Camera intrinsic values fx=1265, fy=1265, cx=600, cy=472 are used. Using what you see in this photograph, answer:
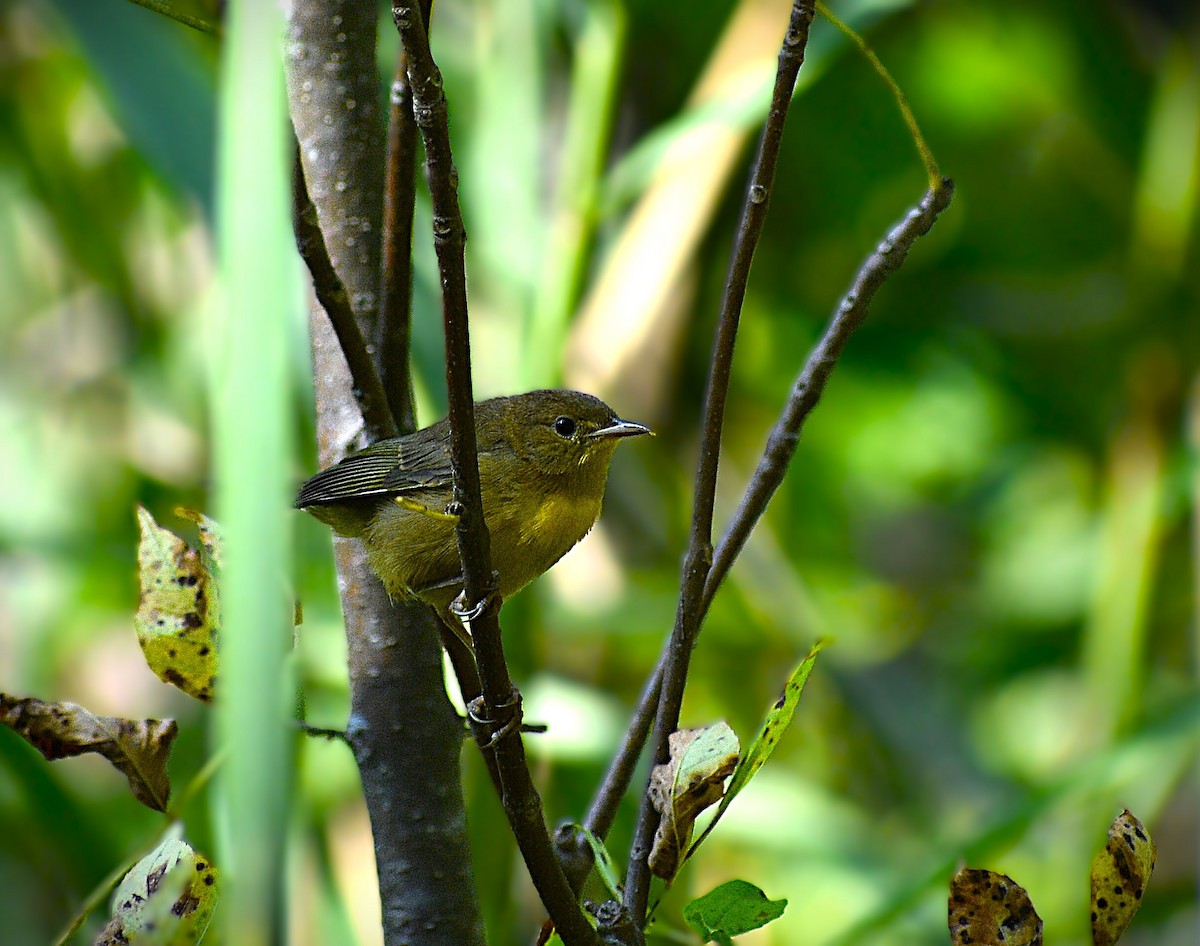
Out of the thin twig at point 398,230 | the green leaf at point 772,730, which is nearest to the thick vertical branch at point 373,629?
the thin twig at point 398,230

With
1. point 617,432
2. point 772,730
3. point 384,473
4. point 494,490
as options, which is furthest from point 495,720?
point 617,432

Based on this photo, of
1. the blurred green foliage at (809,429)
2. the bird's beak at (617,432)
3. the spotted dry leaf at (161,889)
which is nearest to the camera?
the spotted dry leaf at (161,889)

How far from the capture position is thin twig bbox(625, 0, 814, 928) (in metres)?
1.20

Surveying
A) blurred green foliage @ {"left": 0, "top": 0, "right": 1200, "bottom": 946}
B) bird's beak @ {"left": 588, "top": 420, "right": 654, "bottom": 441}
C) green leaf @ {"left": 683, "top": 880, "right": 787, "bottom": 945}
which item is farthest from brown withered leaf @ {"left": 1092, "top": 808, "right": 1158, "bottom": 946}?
bird's beak @ {"left": 588, "top": 420, "right": 654, "bottom": 441}

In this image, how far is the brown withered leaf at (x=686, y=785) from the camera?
1085 mm

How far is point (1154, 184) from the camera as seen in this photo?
364 cm

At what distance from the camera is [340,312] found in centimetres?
144

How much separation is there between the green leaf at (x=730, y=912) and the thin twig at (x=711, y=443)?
0.43ft

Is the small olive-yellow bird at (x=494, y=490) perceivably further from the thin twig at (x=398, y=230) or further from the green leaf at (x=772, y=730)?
the green leaf at (x=772, y=730)

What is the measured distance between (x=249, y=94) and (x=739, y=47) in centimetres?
286

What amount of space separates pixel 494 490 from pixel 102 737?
1270 millimetres

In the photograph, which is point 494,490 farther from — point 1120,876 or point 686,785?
point 1120,876

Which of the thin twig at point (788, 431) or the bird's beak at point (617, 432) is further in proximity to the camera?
the bird's beak at point (617, 432)

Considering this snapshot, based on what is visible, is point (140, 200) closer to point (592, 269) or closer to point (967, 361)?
point (592, 269)
